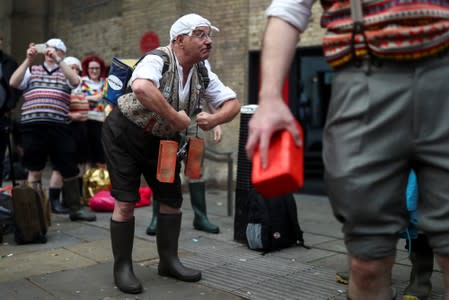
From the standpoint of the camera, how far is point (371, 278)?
1674mm

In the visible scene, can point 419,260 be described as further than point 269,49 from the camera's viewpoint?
Yes

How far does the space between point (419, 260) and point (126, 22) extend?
6.81 metres

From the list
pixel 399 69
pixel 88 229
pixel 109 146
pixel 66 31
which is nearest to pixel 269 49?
pixel 399 69

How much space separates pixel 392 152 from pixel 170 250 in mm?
2518

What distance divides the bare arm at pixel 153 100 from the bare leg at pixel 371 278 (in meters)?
1.83

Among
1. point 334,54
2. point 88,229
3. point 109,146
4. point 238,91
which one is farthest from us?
point 238,91

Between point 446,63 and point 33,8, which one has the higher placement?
point 33,8

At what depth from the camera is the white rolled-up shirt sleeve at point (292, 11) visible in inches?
68.0

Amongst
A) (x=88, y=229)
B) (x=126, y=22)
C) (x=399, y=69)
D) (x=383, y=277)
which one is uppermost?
(x=126, y=22)

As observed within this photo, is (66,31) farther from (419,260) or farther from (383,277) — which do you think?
(383,277)

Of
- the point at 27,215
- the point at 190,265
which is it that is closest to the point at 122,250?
the point at 190,265

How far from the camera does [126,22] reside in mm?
8820

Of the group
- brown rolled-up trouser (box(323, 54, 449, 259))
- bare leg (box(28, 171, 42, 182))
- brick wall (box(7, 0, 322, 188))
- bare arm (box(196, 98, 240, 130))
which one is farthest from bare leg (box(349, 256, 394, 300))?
brick wall (box(7, 0, 322, 188))

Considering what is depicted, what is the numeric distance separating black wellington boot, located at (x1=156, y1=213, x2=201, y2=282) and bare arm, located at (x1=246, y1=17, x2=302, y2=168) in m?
2.27
